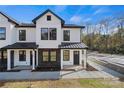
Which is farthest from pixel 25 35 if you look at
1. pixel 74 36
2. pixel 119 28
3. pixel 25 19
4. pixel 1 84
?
pixel 119 28

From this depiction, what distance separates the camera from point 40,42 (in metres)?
25.1

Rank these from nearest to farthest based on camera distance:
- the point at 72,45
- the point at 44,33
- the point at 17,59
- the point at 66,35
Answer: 1. the point at 72,45
2. the point at 44,33
3. the point at 17,59
4. the point at 66,35

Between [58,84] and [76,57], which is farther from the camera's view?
[76,57]

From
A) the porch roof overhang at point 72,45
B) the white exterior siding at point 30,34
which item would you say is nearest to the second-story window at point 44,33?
the white exterior siding at point 30,34

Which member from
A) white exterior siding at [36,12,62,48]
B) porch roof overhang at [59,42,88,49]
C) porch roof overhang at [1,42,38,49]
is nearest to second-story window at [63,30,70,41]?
porch roof overhang at [59,42,88,49]

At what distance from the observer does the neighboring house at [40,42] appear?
2417cm

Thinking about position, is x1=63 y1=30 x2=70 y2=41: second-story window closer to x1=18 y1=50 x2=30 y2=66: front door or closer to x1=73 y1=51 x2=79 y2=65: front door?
x1=73 y1=51 x2=79 y2=65: front door

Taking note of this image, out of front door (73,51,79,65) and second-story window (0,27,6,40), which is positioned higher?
second-story window (0,27,6,40)

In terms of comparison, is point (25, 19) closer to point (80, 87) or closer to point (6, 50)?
point (6, 50)

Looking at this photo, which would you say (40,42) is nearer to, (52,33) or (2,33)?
(52,33)

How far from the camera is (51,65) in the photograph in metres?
25.9

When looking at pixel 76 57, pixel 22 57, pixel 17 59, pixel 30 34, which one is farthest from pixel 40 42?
pixel 76 57

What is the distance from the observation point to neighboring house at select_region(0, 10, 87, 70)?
24172 millimetres

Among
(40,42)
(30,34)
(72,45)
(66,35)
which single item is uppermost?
(30,34)
